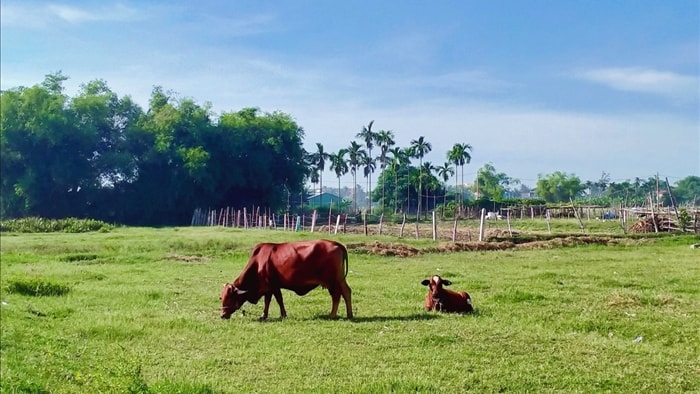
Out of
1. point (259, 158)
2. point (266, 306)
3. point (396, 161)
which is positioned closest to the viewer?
point (266, 306)

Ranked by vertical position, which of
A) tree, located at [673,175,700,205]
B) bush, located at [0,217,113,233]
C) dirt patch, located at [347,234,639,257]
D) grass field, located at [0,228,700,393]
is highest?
tree, located at [673,175,700,205]

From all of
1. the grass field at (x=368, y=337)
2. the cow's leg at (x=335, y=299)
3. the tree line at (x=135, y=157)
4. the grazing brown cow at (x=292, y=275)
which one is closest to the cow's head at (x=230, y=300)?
the grazing brown cow at (x=292, y=275)

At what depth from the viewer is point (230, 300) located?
1160 cm

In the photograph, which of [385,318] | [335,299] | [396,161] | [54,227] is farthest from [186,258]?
[396,161]

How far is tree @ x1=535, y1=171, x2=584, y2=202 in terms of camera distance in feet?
314

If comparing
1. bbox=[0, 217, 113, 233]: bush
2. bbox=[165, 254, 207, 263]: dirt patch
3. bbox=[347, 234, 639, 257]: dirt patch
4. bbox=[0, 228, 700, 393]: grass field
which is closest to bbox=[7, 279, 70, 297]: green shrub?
bbox=[0, 228, 700, 393]: grass field

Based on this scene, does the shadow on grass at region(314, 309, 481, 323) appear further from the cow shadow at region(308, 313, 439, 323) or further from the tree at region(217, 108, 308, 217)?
the tree at region(217, 108, 308, 217)

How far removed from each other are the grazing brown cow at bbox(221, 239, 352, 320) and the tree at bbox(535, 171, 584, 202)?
88.5 metres

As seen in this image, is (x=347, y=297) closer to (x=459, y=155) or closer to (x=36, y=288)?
(x=36, y=288)

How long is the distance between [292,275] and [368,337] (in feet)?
8.36

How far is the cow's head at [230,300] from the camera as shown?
11547mm

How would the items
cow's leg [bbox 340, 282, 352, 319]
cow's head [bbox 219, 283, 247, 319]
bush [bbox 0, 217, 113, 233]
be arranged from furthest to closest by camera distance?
bush [bbox 0, 217, 113, 233]
cow's head [bbox 219, 283, 247, 319]
cow's leg [bbox 340, 282, 352, 319]

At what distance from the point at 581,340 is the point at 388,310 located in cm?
370

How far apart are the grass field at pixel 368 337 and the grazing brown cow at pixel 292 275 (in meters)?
0.37
